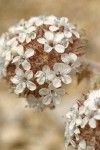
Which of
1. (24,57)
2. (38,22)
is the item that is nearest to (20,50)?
(24,57)

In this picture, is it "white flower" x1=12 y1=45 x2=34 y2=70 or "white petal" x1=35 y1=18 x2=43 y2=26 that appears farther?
"white petal" x1=35 y1=18 x2=43 y2=26

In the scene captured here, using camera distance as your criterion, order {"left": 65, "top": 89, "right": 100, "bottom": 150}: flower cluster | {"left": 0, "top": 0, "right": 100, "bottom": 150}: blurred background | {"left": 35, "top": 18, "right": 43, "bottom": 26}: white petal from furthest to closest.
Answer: {"left": 0, "top": 0, "right": 100, "bottom": 150}: blurred background < {"left": 35, "top": 18, "right": 43, "bottom": 26}: white petal < {"left": 65, "top": 89, "right": 100, "bottom": 150}: flower cluster

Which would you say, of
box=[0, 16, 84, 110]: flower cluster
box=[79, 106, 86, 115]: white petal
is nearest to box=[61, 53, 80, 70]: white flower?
box=[0, 16, 84, 110]: flower cluster

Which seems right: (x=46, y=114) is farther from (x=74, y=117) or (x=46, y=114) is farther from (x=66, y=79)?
(x=74, y=117)

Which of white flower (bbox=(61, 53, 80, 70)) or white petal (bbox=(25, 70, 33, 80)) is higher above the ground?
white flower (bbox=(61, 53, 80, 70))

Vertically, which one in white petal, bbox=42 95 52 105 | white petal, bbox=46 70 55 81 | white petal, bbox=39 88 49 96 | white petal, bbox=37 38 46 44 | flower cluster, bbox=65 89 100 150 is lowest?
flower cluster, bbox=65 89 100 150

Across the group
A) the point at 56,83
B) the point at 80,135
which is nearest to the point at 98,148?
the point at 80,135

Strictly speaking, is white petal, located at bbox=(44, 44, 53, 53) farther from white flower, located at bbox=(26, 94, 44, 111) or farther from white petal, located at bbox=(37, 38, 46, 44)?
white flower, located at bbox=(26, 94, 44, 111)
